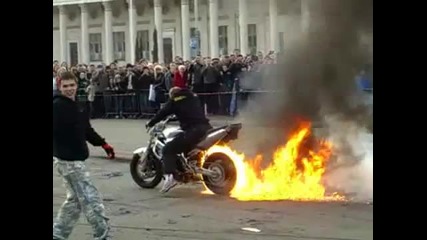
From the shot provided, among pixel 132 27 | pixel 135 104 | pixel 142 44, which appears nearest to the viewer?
pixel 135 104

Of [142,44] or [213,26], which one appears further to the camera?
[142,44]

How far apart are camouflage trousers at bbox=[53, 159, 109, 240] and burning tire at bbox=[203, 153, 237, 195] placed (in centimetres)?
339

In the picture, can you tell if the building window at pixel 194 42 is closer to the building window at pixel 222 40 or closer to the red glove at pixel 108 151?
the building window at pixel 222 40

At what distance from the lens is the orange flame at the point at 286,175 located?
377 inches

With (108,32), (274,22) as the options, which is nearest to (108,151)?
(274,22)

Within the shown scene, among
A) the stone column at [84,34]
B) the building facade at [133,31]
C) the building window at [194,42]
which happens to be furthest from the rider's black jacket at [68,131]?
the stone column at [84,34]

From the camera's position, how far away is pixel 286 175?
9688 millimetres

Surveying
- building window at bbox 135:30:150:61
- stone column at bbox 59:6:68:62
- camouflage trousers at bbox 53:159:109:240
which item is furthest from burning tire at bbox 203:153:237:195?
stone column at bbox 59:6:68:62

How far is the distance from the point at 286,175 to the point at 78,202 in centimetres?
378

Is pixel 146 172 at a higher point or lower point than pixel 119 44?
lower

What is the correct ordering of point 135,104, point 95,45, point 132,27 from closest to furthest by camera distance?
1. point 135,104
2. point 132,27
3. point 95,45

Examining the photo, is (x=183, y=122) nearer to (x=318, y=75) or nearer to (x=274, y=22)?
(x=318, y=75)

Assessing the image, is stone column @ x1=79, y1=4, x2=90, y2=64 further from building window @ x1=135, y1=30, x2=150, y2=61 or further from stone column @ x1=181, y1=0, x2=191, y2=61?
stone column @ x1=181, y1=0, x2=191, y2=61

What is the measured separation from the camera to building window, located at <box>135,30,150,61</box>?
61.9 m
